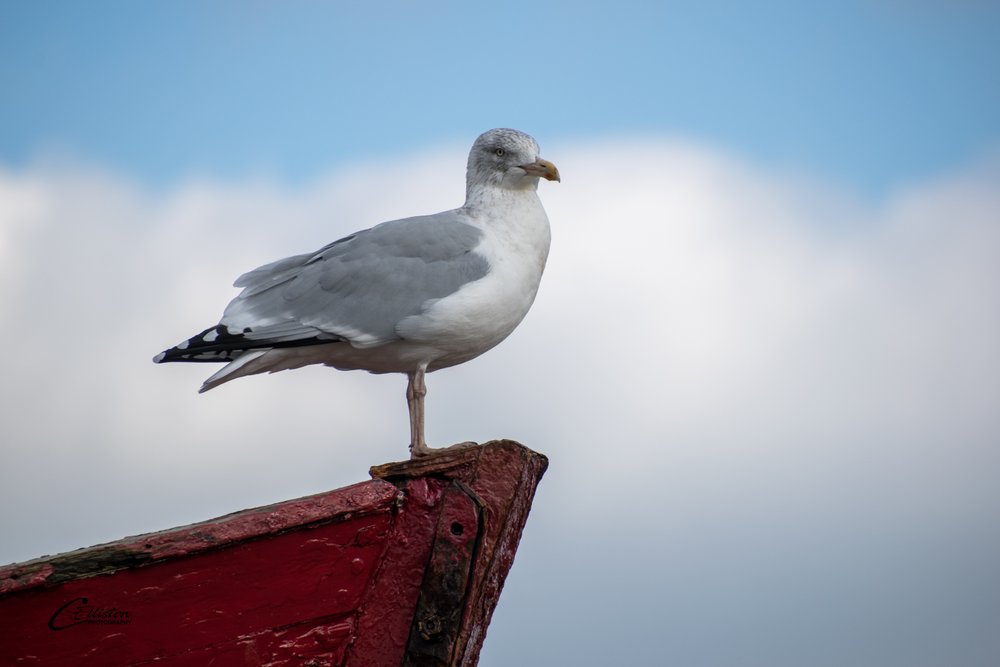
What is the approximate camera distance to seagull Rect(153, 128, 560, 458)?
5945mm

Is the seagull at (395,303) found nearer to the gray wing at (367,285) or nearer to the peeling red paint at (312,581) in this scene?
the gray wing at (367,285)

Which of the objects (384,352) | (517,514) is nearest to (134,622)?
(517,514)

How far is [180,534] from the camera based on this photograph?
4.37 meters

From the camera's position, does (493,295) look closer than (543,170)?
Yes

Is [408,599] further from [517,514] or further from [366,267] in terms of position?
[366,267]

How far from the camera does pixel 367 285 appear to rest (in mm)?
6152

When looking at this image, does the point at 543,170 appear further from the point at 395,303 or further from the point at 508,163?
the point at 395,303

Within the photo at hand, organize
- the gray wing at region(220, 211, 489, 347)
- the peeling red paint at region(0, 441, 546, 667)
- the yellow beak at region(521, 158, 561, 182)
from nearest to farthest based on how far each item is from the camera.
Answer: the peeling red paint at region(0, 441, 546, 667) → the gray wing at region(220, 211, 489, 347) → the yellow beak at region(521, 158, 561, 182)

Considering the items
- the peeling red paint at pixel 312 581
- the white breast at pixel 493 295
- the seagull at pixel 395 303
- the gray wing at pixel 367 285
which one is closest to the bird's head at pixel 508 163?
the white breast at pixel 493 295

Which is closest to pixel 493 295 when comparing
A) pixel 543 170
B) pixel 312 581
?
pixel 543 170

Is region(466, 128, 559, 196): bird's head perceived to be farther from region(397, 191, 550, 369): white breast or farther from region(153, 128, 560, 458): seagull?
region(153, 128, 560, 458): seagull

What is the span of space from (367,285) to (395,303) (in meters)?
0.23

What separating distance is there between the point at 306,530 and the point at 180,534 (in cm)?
46

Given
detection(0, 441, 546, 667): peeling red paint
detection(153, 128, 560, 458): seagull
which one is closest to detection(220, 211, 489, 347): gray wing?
detection(153, 128, 560, 458): seagull
